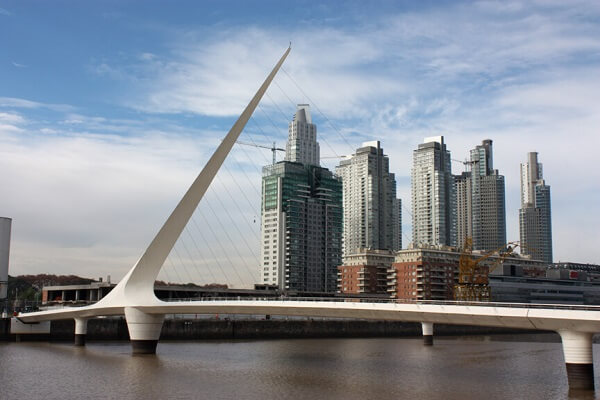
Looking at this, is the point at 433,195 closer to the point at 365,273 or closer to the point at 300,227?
the point at 300,227

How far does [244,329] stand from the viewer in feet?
194

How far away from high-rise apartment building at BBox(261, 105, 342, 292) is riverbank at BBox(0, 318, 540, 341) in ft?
138

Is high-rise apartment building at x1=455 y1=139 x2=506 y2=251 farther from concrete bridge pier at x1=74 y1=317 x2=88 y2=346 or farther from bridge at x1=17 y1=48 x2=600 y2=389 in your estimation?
bridge at x1=17 y1=48 x2=600 y2=389

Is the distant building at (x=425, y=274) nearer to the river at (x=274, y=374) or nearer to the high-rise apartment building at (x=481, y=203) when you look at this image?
the river at (x=274, y=374)

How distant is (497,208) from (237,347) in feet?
470

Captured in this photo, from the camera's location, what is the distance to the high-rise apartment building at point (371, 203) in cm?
15100

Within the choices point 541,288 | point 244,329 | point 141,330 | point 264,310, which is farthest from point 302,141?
point 264,310

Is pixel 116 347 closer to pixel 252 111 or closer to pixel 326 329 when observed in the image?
pixel 252 111

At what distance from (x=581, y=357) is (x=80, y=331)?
3464 centimetres

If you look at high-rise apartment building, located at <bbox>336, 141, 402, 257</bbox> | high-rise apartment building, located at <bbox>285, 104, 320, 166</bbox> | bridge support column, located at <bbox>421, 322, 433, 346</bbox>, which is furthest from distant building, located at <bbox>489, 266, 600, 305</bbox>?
high-rise apartment building, located at <bbox>285, 104, 320, 166</bbox>

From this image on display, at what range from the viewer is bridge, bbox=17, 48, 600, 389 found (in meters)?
23.6

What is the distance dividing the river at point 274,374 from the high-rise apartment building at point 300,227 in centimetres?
6727

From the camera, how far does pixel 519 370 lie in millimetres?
32625

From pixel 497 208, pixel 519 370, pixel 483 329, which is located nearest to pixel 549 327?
pixel 519 370
